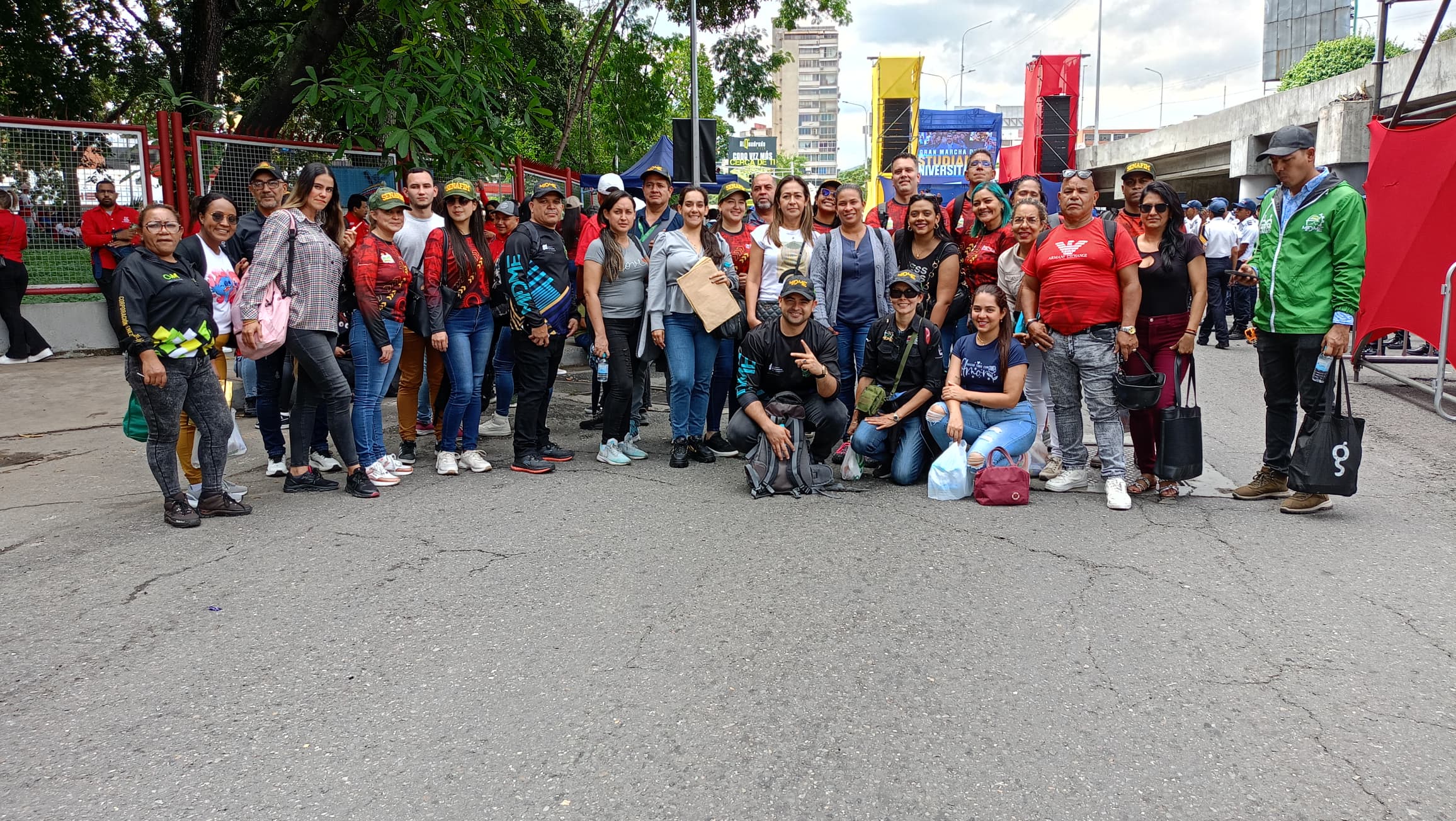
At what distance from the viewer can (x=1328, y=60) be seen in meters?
50.0

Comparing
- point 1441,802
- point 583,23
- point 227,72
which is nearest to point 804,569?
point 1441,802

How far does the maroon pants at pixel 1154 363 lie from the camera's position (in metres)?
5.73

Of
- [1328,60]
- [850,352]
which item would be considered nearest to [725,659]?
[850,352]

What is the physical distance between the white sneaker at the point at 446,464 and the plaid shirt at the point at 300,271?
114 cm

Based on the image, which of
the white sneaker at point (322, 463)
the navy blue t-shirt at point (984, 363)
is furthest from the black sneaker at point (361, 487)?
the navy blue t-shirt at point (984, 363)

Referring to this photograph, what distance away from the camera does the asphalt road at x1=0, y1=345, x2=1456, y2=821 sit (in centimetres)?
271

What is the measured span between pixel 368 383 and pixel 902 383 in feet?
10.5

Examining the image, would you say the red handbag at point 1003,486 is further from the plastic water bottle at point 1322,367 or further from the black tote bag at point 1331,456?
the plastic water bottle at point 1322,367

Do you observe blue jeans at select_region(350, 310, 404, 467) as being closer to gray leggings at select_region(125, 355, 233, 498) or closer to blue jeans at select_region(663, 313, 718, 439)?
gray leggings at select_region(125, 355, 233, 498)

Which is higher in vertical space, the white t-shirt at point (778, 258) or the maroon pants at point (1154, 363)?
the white t-shirt at point (778, 258)

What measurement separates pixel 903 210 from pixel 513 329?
3268 mm

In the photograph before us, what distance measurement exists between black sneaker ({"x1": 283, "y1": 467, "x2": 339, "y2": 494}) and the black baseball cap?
218 inches

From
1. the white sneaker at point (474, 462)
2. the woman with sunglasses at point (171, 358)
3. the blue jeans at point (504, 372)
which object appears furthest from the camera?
the blue jeans at point (504, 372)

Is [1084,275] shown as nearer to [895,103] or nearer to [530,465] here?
[530,465]
